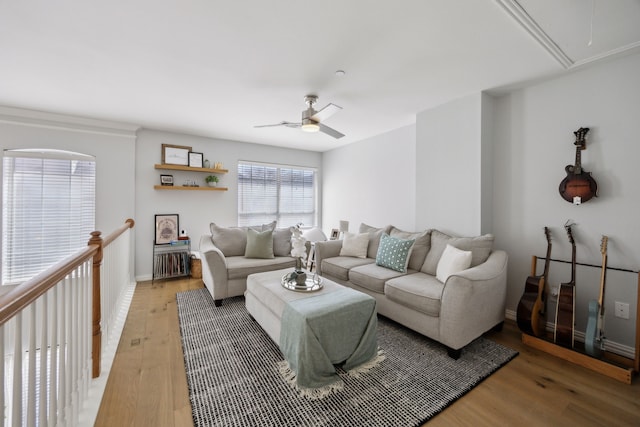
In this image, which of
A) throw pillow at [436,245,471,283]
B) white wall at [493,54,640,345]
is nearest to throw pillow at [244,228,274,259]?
throw pillow at [436,245,471,283]

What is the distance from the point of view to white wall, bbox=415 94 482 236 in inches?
113

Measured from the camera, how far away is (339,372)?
76.2 inches

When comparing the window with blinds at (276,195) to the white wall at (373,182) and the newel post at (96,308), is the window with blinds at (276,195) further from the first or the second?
the newel post at (96,308)

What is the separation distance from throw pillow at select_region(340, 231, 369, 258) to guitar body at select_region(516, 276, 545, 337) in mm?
1789

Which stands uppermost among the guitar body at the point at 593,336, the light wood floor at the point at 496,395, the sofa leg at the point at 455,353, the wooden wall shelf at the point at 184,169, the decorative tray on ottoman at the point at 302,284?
the wooden wall shelf at the point at 184,169

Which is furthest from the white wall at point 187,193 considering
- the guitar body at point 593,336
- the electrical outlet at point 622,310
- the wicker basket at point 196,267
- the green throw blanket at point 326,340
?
the electrical outlet at point 622,310

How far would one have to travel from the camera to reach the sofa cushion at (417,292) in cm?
221

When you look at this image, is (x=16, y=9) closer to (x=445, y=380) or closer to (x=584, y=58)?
(x=445, y=380)

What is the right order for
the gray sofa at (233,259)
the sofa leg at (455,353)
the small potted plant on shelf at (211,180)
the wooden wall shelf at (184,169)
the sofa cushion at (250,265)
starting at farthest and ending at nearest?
1. the small potted plant on shelf at (211,180)
2. the wooden wall shelf at (184,169)
3. the sofa cushion at (250,265)
4. the gray sofa at (233,259)
5. the sofa leg at (455,353)

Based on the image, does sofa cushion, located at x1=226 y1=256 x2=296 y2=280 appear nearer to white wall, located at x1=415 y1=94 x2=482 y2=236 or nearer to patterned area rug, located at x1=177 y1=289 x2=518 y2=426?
patterned area rug, located at x1=177 y1=289 x2=518 y2=426

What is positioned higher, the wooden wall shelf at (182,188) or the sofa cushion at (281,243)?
the wooden wall shelf at (182,188)

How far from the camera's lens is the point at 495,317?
241 cm

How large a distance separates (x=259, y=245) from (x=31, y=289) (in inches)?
109

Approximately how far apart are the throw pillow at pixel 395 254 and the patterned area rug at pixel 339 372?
0.65 metres
